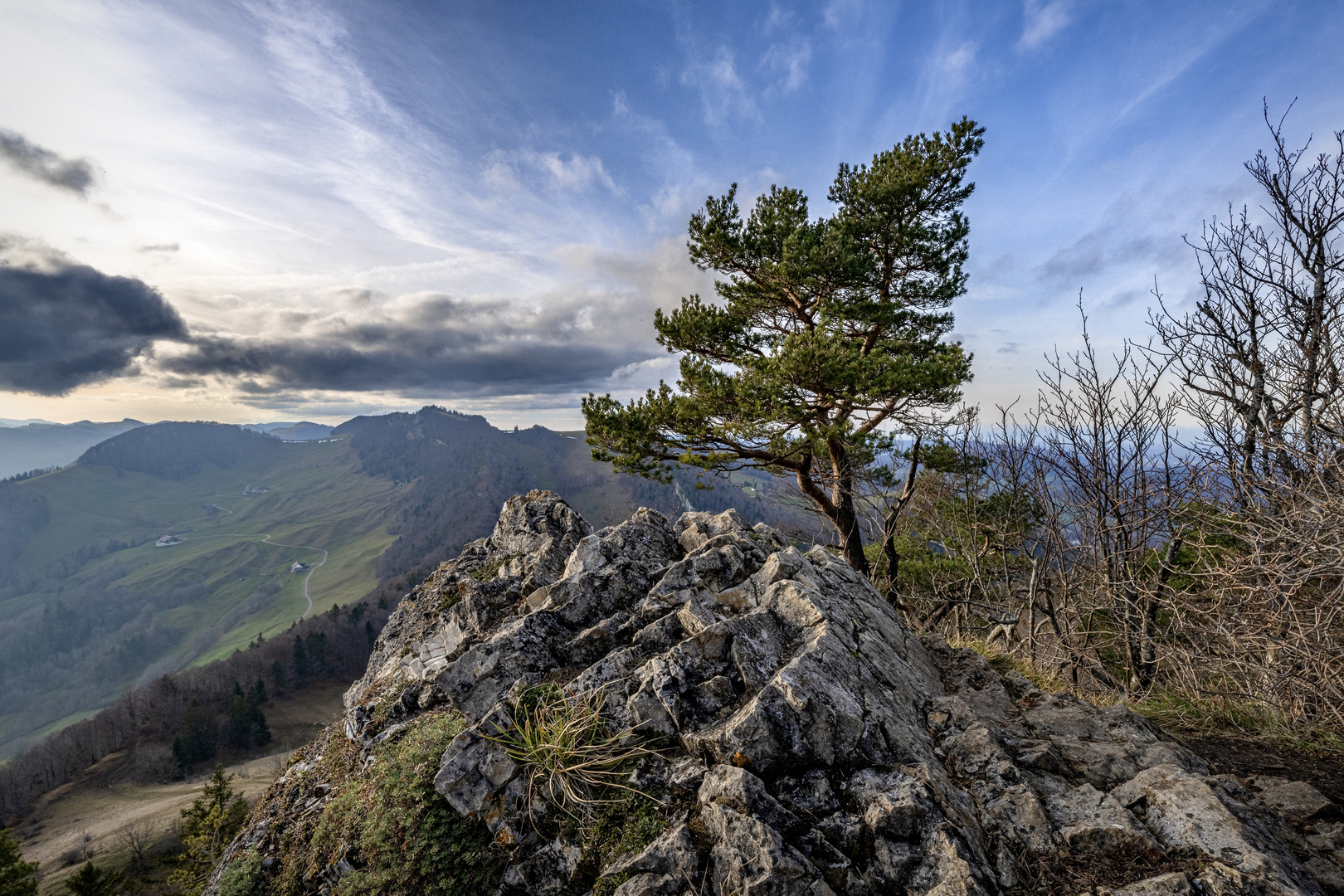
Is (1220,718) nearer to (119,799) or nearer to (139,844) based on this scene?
(139,844)

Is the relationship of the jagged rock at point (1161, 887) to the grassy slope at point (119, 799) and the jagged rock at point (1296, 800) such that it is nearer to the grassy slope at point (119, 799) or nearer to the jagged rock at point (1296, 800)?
the jagged rock at point (1296, 800)

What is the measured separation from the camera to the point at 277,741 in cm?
9769

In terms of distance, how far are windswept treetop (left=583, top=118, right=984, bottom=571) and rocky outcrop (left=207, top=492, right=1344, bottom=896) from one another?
6075 millimetres

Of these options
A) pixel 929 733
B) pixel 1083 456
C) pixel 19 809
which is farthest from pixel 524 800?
pixel 19 809

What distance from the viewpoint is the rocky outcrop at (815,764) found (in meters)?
4.38

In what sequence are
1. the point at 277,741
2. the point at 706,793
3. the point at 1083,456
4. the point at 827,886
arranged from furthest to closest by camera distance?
the point at 277,741 → the point at 1083,456 → the point at 706,793 → the point at 827,886

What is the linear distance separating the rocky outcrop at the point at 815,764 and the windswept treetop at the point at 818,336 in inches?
239

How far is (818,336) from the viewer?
40.8ft

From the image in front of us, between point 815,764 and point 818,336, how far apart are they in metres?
9.57

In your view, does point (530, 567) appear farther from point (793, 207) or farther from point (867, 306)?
point (793, 207)

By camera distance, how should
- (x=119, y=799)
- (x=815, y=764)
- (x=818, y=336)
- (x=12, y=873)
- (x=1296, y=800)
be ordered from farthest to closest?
(x=119, y=799)
(x=12, y=873)
(x=818, y=336)
(x=815, y=764)
(x=1296, y=800)

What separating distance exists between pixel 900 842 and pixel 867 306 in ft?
44.4

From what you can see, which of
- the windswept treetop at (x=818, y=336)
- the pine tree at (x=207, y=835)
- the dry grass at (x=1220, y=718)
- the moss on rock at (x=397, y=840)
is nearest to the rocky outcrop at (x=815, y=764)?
the moss on rock at (x=397, y=840)

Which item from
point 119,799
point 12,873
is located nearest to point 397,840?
point 12,873
